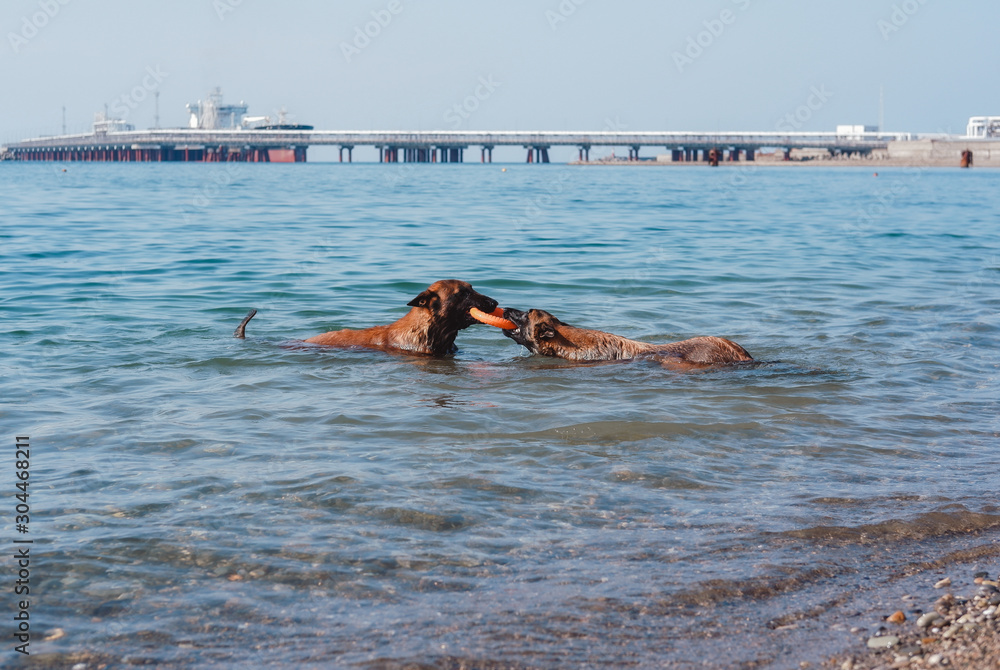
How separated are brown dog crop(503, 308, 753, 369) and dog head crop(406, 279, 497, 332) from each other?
31cm

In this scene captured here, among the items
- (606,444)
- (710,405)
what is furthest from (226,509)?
(710,405)

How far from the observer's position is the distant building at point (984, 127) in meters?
171

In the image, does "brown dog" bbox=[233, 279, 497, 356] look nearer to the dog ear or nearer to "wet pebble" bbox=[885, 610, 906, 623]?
the dog ear

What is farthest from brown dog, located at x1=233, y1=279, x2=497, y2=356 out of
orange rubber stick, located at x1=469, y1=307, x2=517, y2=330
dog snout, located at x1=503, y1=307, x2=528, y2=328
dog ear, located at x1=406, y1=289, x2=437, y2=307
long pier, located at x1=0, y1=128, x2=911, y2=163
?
long pier, located at x1=0, y1=128, x2=911, y2=163

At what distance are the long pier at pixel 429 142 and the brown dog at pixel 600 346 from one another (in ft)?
513

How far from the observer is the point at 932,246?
77.0 feet

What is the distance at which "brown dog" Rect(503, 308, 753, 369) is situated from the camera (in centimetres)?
934

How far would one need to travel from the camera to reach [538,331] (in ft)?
31.2

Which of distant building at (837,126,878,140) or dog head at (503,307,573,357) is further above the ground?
distant building at (837,126,878,140)

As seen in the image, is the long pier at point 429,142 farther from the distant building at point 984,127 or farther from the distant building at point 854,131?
the distant building at point 984,127

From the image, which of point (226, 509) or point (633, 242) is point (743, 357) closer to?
point (226, 509)

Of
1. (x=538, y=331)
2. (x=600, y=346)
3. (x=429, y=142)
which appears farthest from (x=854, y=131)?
(x=538, y=331)

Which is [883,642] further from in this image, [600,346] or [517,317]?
[517,317]

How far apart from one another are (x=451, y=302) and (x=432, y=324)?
334 millimetres
